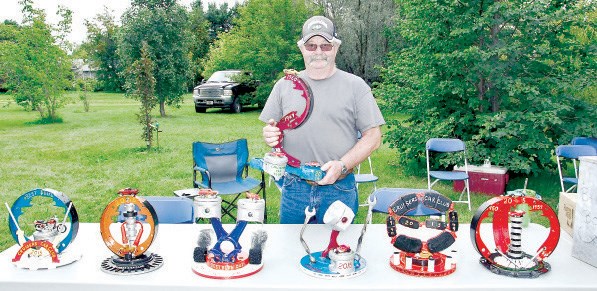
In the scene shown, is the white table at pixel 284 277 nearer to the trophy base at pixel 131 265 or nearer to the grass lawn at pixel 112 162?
the trophy base at pixel 131 265

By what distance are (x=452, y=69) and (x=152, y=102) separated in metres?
6.18

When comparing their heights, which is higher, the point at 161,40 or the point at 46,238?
the point at 161,40

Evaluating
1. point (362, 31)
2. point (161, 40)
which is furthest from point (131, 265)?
point (362, 31)

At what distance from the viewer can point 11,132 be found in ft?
45.4

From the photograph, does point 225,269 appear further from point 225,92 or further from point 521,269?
point 225,92

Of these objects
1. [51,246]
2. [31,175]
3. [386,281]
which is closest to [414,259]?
[386,281]

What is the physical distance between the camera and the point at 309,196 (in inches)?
110

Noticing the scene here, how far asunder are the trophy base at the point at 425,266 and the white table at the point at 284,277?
2 centimetres

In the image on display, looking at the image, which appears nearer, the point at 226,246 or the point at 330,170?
the point at 226,246

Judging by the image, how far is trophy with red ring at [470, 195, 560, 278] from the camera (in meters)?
2.03

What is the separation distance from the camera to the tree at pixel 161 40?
17578mm

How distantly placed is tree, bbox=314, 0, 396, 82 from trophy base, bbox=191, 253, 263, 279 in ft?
59.7

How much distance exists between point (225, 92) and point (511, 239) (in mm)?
17503

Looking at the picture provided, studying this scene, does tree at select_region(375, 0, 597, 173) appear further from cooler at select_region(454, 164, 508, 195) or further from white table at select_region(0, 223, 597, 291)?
white table at select_region(0, 223, 597, 291)
